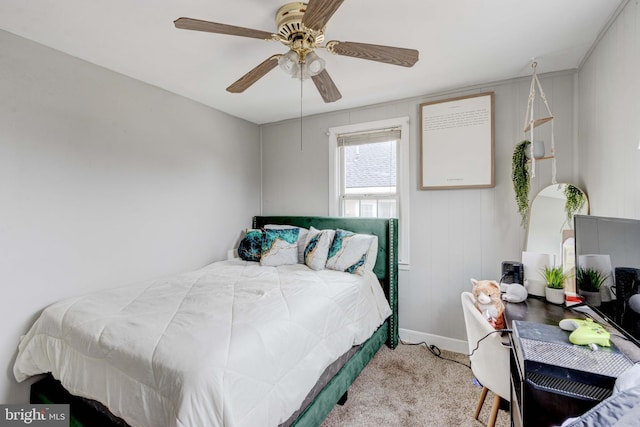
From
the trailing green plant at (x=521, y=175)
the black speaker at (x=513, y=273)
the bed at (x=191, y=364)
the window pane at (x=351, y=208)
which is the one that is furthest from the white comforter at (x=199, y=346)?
the trailing green plant at (x=521, y=175)

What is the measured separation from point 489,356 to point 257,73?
6.92 ft

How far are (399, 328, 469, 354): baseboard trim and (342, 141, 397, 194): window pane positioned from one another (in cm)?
148

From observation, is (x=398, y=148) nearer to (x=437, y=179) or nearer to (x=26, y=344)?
(x=437, y=179)

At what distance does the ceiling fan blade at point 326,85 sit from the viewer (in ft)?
6.04

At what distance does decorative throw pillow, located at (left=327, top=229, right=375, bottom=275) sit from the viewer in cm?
259

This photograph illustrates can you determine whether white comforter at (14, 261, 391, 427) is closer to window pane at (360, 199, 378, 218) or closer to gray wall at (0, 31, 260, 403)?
gray wall at (0, 31, 260, 403)

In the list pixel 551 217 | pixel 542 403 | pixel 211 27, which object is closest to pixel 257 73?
pixel 211 27

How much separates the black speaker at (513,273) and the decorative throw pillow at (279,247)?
1800 millimetres

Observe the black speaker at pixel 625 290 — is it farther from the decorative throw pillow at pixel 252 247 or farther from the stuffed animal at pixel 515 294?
the decorative throw pillow at pixel 252 247

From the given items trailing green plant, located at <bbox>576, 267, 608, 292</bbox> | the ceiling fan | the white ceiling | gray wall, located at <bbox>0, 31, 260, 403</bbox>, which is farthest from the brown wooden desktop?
gray wall, located at <bbox>0, 31, 260, 403</bbox>

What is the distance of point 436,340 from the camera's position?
2.78 m

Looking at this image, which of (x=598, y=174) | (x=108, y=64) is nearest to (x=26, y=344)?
(x=108, y=64)

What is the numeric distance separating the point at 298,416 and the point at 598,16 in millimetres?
2793

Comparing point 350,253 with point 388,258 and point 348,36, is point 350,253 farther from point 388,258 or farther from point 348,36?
point 348,36
